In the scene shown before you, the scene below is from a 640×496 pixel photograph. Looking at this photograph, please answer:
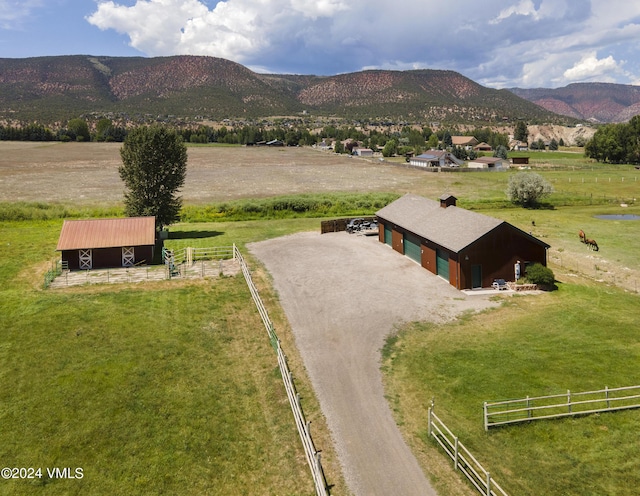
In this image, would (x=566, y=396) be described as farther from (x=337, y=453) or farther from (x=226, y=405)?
(x=226, y=405)

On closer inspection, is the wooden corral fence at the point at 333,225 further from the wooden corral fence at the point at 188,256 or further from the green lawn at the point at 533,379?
the green lawn at the point at 533,379

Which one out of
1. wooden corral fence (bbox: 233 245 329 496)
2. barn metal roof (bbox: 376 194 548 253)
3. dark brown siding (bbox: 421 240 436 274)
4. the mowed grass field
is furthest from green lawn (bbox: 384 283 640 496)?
dark brown siding (bbox: 421 240 436 274)

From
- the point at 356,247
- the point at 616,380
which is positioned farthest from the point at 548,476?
the point at 356,247

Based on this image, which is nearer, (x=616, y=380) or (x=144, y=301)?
(x=616, y=380)

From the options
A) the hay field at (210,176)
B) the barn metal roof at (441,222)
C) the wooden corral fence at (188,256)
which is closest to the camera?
the barn metal roof at (441,222)

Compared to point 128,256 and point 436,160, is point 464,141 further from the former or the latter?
point 128,256

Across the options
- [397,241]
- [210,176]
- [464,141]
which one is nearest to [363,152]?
[464,141]

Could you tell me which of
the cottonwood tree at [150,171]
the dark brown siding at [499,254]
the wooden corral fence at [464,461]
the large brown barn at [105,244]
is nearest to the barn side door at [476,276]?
the dark brown siding at [499,254]
